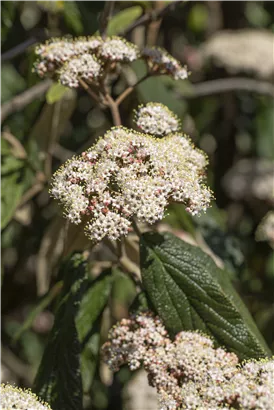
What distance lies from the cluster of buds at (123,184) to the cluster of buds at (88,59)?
0.23 m

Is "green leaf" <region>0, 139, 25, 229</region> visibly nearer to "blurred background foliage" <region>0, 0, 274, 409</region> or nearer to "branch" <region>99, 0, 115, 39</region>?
"blurred background foliage" <region>0, 0, 274, 409</region>

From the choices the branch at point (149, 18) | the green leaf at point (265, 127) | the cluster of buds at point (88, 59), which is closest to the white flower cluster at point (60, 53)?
the cluster of buds at point (88, 59)

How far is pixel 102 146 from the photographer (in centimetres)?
136

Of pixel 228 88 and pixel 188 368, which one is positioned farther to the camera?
pixel 228 88

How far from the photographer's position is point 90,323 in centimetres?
156

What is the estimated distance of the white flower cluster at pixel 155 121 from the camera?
1.50 meters

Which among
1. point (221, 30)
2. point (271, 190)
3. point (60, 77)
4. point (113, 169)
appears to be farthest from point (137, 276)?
point (221, 30)

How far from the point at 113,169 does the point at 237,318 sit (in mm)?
428

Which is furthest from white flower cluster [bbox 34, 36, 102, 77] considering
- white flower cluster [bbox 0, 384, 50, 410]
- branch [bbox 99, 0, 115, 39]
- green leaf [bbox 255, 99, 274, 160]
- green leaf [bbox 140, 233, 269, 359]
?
green leaf [bbox 255, 99, 274, 160]

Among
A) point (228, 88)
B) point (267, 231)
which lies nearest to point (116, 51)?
point (267, 231)

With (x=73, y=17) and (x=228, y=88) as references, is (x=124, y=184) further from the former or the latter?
(x=228, y=88)

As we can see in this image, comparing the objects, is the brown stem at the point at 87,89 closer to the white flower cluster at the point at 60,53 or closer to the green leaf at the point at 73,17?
the white flower cluster at the point at 60,53

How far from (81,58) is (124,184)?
0.42m

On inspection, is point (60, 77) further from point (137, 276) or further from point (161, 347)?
point (161, 347)
